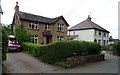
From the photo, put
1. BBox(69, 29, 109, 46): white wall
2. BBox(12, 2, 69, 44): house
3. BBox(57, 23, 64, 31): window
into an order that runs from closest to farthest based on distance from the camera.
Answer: BBox(12, 2, 69, 44): house < BBox(57, 23, 64, 31): window < BBox(69, 29, 109, 46): white wall

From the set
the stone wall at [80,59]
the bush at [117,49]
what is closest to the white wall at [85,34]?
the bush at [117,49]

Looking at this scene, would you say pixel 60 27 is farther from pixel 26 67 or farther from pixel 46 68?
pixel 26 67

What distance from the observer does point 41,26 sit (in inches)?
814

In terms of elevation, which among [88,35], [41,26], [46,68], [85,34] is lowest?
[46,68]

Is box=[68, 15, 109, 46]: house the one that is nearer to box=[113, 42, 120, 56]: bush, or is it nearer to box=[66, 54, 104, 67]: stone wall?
box=[113, 42, 120, 56]: bush

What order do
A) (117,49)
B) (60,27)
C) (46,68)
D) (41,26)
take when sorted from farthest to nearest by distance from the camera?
(60,27) → (41,26) → (117,49) → (46,68)

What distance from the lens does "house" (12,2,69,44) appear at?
1888 cm

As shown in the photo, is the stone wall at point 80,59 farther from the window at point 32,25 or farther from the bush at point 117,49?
the window at point 32,25

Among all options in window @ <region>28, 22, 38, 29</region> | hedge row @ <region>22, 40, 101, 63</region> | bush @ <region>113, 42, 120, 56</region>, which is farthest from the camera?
window @ <region>28, 22, 38, 29</region>

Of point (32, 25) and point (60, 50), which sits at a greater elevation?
point (32, 25)

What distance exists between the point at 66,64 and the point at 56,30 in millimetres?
14830

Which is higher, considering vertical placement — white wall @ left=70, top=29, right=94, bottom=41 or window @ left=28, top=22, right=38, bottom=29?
window @ left=28, top=22, right=38, bottom=29

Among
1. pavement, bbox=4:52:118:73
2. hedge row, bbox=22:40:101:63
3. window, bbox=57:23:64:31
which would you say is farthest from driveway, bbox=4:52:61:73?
window, bbox=57:23:64:31

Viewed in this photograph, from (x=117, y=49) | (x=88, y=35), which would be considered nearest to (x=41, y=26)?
(x=88, y=35)
